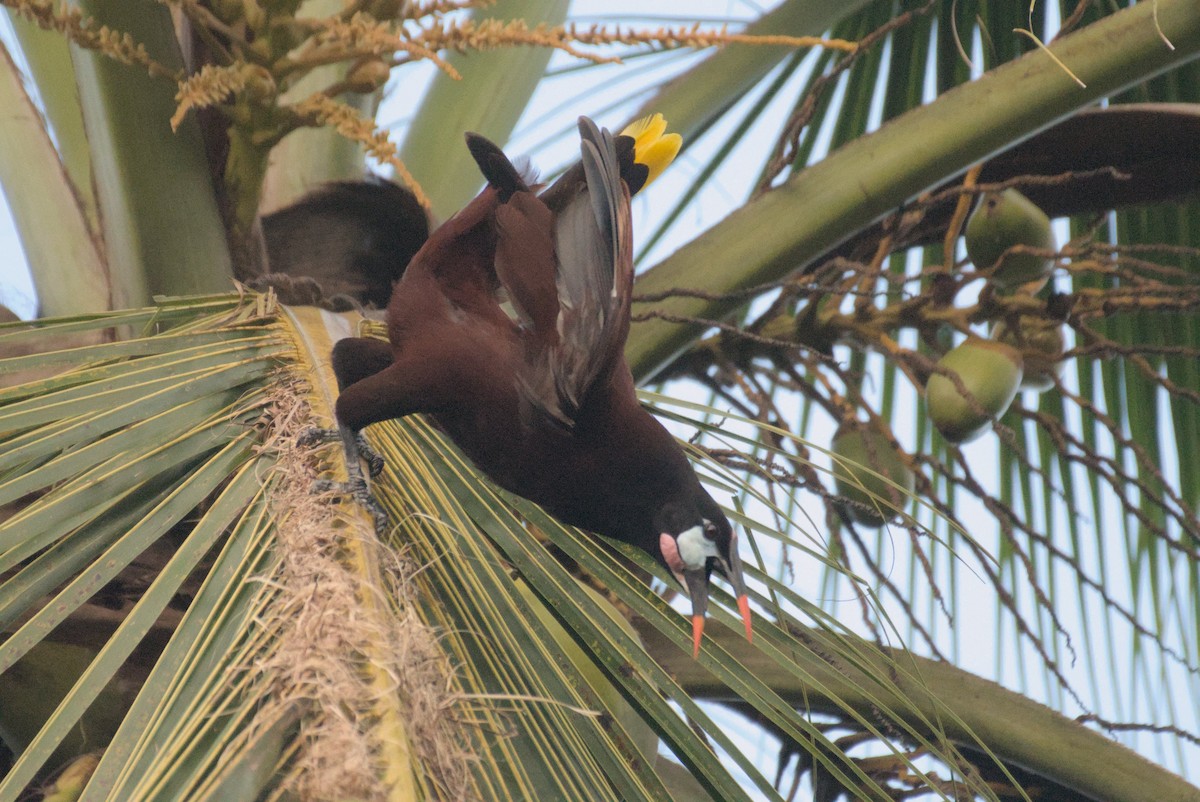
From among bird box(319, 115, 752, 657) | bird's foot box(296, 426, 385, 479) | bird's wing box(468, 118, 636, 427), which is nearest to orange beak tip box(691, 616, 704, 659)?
bird box(319, 115, 752, 657)

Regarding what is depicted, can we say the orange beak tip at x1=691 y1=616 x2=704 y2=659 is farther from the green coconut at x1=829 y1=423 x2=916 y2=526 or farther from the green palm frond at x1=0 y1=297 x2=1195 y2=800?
the green coconut at x1=829 y1=423 x2=916 y2=526

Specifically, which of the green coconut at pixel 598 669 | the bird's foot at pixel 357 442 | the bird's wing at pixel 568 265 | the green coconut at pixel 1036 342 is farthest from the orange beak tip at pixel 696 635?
the green coconut at pixel 1036 342

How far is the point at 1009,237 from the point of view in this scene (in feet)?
5.78

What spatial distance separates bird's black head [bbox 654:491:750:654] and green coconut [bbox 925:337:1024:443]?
1.58 feet

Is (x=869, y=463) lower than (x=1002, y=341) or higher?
lower

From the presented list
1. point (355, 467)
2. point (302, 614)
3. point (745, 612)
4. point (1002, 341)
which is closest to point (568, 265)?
point (355, 467)

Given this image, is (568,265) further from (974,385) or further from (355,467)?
(974,385)

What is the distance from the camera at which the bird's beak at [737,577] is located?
119 cm

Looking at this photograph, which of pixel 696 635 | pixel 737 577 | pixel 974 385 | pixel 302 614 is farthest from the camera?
pixel 974 385

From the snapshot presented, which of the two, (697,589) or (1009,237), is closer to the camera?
(697,589)

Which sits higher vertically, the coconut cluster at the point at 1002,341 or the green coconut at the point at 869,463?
the coconut cluster at the point at 1002,341

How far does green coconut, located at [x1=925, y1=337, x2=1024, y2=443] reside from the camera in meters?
1.65

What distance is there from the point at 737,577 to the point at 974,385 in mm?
594

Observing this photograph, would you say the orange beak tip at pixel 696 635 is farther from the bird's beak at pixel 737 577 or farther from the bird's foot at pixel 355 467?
the bird's foot at pixel 355 467
